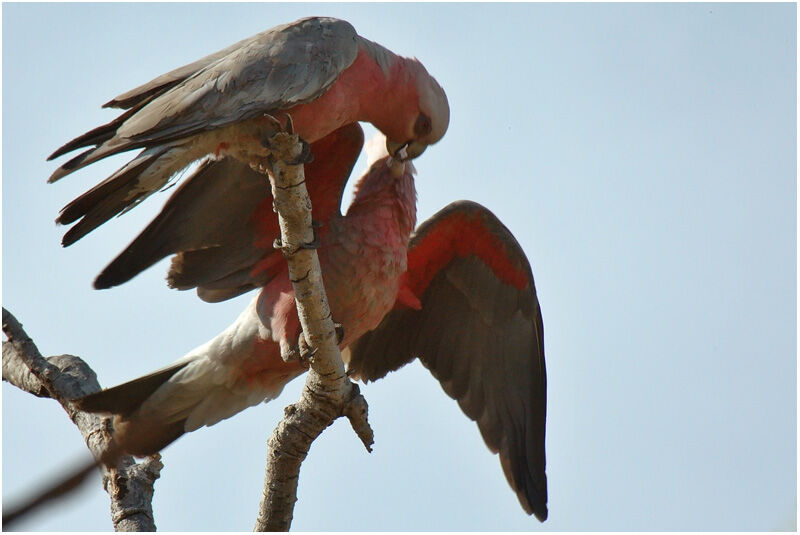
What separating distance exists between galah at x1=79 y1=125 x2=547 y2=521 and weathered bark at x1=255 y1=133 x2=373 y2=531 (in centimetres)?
47

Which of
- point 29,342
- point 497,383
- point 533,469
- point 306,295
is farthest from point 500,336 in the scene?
point 29,342

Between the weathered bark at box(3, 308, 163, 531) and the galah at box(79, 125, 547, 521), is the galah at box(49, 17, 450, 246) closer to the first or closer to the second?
the galah at box(79, 125, 547, 521)

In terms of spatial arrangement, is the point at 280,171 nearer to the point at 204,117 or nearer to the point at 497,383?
the point at 204,117

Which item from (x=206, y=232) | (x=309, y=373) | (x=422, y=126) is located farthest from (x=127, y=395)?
(x=422, y=126)

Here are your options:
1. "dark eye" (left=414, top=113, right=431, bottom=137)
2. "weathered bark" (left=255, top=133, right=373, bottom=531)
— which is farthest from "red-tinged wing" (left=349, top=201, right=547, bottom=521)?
"weathered bark" (left=255, top=133, right=373, bottom=531)

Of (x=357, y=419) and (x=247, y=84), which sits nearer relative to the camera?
(x=247, y=84)

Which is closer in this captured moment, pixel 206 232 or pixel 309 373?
pixel 309 373

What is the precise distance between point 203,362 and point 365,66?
219 cm

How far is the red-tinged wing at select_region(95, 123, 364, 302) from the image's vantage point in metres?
6.00

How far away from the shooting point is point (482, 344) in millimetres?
6992

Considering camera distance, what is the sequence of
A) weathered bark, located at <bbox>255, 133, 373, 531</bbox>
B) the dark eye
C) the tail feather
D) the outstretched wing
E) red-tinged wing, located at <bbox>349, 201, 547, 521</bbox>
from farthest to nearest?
red-tinged wing, located at <bbox>349, 201, 547, 521</bbox>, the dark eye, the tail feather, weathered bark, located at <bbox>255, 133, 373, 531</bbox>, the outstretched wing

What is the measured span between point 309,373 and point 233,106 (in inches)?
67.9

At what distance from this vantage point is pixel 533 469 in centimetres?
677

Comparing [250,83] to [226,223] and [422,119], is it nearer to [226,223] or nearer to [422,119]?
[422,119]
